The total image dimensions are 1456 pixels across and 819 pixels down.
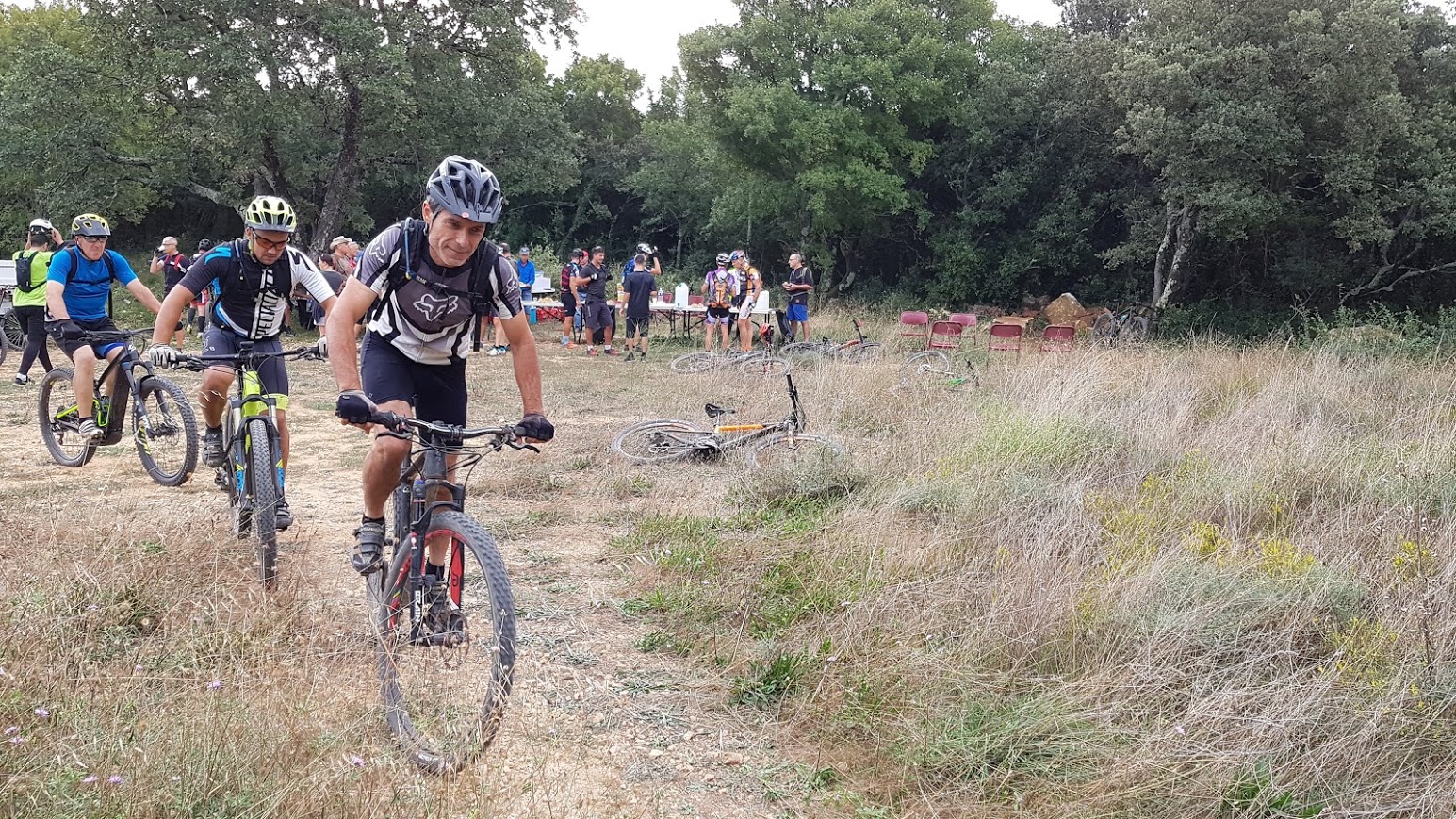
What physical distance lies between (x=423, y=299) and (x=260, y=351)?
2046 millimetres

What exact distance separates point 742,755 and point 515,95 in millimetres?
20452

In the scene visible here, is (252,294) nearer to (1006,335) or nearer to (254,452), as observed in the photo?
(254,452)

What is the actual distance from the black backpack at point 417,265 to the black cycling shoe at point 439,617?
985 millimetres

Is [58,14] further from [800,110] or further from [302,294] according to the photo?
[302,294]

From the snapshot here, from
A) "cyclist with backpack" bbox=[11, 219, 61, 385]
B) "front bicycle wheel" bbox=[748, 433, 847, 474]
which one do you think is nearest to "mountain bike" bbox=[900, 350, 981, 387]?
"front bicycle wheel" bbox=[748, 433, 847, 474]

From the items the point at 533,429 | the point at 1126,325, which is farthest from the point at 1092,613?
the point at 1126,325

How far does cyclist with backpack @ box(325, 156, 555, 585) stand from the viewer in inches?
128

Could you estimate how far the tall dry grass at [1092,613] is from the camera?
116 inches

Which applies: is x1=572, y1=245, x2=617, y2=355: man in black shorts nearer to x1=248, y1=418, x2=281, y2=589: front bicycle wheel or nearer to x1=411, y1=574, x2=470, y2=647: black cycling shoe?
x1=248, y1=418, x2=281, y2=589: front bicycle wheel

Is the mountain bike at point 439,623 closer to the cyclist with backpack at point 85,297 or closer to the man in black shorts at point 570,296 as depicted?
the cyclist with backpack at point 85,297

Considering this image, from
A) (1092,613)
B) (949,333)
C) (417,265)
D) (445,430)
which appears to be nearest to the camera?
(445,430)

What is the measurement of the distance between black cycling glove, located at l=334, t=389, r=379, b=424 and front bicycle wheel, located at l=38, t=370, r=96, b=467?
507cm

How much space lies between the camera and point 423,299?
11.3 ft

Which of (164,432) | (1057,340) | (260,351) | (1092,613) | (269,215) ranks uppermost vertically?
(269,215)
